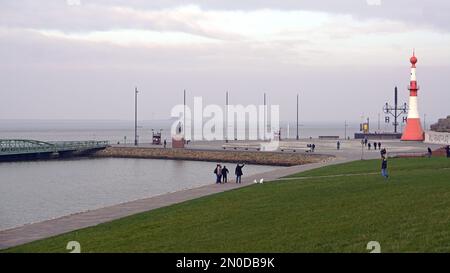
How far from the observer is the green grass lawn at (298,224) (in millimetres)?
12945

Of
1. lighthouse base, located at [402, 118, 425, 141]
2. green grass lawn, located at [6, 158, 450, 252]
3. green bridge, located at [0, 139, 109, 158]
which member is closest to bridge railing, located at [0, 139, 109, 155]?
green bridge, located at [0, 139, 109, 158]

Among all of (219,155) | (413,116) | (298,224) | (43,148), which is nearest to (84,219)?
(298,224)

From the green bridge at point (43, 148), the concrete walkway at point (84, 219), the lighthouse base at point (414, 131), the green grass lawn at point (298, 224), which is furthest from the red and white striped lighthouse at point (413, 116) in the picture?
the green grass lawn at point (298, 224)

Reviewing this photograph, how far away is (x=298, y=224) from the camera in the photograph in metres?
15.4

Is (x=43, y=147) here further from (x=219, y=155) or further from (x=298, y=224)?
(x=298, y=224)

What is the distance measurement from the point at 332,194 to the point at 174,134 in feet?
189

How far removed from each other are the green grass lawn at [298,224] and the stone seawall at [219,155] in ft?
103

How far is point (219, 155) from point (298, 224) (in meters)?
50.2

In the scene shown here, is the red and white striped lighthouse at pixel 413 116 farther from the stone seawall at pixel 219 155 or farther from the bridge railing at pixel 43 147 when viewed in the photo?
the bridge railing at pixel 43 147

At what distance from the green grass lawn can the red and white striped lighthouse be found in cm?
4325

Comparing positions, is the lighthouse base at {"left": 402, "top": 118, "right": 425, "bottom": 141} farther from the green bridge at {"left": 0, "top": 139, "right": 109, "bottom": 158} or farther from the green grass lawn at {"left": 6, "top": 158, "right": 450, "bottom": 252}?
the green grass lawn at {"left": 6, "top": 158, "right": 450, "bottom": 252}

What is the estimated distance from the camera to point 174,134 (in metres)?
77.1
